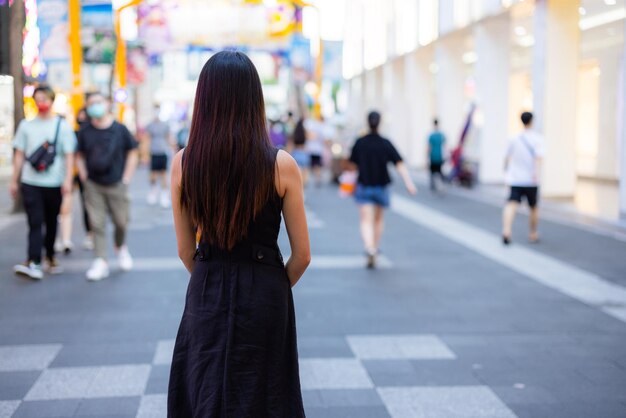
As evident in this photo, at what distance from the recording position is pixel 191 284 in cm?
312

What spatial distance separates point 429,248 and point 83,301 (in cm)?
486

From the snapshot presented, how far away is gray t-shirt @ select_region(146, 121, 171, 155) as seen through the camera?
671 inches

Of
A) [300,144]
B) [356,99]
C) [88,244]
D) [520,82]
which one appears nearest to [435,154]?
[300,144]

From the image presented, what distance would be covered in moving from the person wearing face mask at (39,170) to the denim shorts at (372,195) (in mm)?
3126

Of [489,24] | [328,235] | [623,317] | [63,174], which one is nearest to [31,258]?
[63,174]

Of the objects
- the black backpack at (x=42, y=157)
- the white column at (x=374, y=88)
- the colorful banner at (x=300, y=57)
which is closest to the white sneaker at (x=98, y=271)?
the black backpack at (x=42, y=157)

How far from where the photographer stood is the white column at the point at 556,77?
17.1 m

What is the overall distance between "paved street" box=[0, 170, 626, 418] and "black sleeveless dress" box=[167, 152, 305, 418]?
1807mm

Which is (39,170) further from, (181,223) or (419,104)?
(419,104)

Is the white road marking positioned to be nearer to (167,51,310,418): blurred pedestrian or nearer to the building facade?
the building facade

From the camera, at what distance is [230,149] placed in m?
2.99

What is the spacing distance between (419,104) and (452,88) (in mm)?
4612

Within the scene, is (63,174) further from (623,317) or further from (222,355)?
(222,355)

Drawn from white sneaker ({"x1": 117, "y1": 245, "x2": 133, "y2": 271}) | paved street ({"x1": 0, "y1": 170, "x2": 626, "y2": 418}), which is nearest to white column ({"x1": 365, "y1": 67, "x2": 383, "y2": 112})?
paved street ({"x1": 0, "y1": 170, "x2": 626, "y2": 418})
